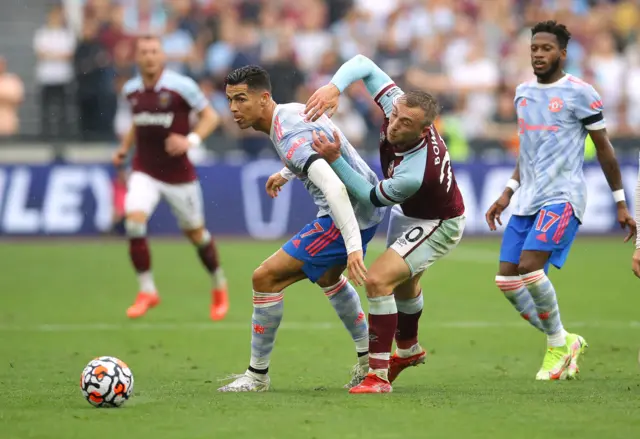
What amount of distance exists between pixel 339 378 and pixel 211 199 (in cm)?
1095

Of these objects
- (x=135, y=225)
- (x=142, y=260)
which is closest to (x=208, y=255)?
(x=142, y=260)

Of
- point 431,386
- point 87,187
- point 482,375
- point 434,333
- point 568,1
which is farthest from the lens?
point 568,1

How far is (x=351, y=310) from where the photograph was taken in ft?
26.0

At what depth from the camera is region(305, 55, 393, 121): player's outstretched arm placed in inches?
283

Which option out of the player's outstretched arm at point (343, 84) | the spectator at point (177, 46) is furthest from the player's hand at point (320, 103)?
the spectator at point (177, 46)

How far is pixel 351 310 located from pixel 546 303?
1.39 metres

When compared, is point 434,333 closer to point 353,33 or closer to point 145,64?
point 145,64

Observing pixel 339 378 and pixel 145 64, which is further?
pixel 145 64

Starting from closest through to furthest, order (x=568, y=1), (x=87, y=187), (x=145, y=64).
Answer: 1. (x=145, y=64)
2. (x=87, y=187)
3. (x=568, y=1)

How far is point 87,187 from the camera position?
18.7 m

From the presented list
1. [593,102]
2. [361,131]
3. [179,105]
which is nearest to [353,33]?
[361,131]

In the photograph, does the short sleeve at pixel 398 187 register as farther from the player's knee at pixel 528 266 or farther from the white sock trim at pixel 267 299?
the player's knee at pixel 528 266

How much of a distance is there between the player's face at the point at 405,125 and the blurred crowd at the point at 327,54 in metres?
12.5

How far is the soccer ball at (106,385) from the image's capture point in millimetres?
6605
